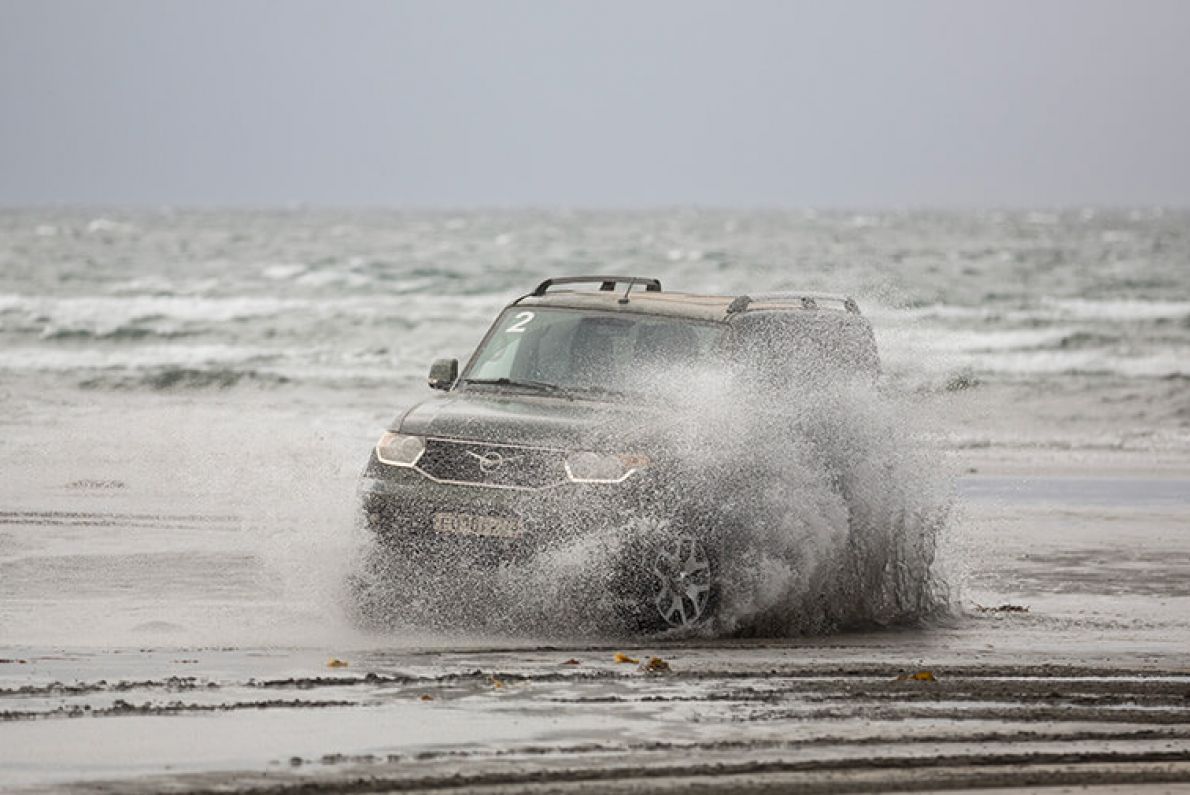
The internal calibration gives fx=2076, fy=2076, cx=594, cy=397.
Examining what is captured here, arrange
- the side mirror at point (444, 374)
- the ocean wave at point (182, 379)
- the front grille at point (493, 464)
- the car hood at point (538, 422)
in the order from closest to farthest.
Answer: the front grille at point (493, 464)
the car hood at point (538, 422)
the side mirror at point (444, 374)
the ocean wave at point (182, 379)

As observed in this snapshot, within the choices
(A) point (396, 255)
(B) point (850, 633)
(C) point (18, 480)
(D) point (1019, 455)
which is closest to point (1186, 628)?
(B) point (850, 633)

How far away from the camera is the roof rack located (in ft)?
35.2

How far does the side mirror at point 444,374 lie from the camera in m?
11.0

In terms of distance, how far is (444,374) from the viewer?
1107 centimetres

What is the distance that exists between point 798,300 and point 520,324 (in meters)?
1.55

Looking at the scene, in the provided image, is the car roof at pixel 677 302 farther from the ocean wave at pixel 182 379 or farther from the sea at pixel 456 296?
the ocean wave at pixel 182 379

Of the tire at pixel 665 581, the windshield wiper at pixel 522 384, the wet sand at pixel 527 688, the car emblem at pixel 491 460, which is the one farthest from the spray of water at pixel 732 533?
the windshield wiper at pixel 522 384

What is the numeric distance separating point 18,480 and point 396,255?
52.8 meters

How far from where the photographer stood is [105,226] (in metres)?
102

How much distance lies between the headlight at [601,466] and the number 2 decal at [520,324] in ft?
5.59

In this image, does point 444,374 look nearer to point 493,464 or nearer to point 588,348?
point 588,348

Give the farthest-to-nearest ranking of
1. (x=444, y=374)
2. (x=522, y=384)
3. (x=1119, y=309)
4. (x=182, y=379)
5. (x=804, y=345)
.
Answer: (x=1119, y=309)
(x=182, y=379)
(x=444, y=374)
(x=804, y=345)
(x=522, y=384)

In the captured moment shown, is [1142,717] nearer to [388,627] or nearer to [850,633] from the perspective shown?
[850,633]

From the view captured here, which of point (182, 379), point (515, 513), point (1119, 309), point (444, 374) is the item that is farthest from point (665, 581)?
point (1119, 309)
